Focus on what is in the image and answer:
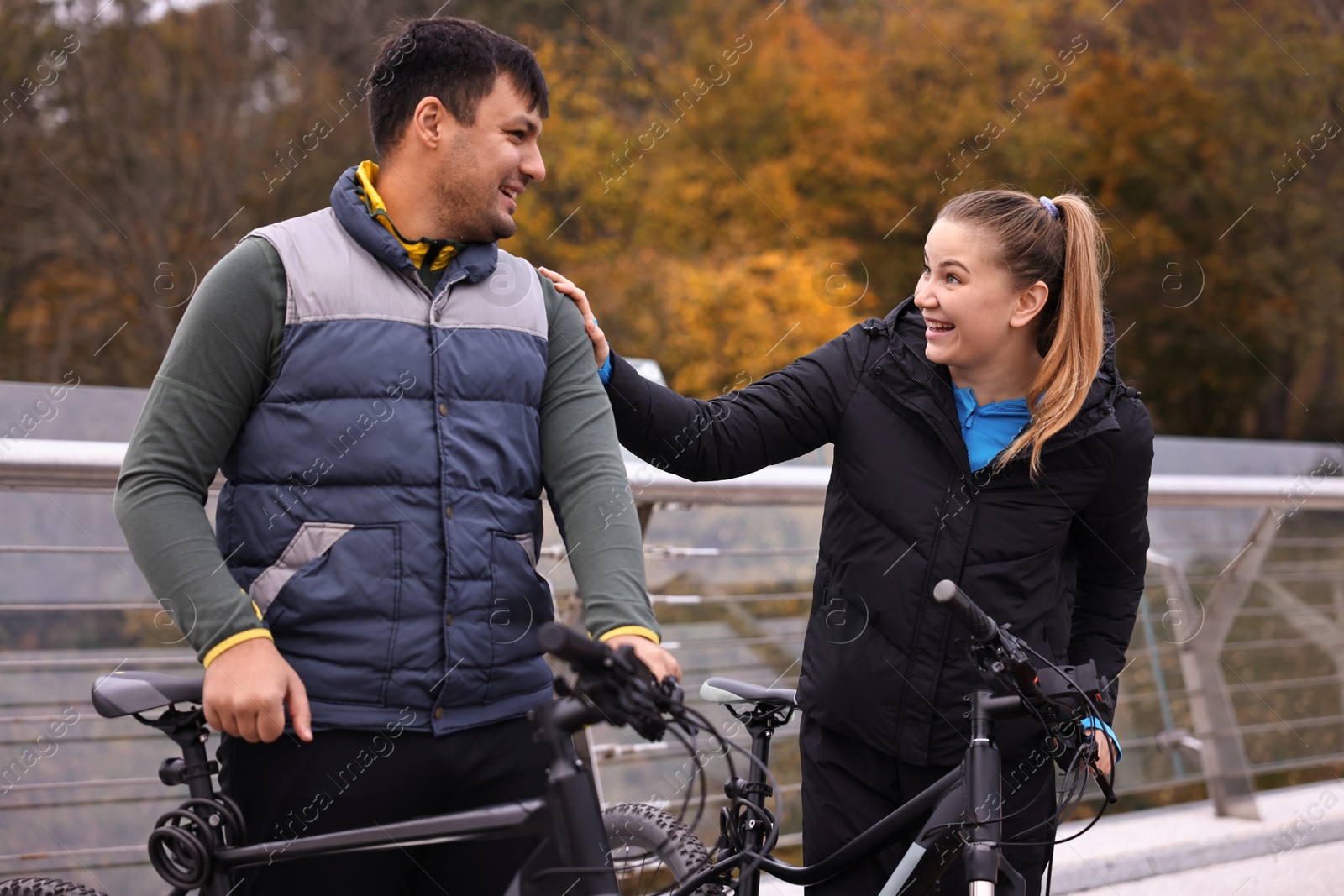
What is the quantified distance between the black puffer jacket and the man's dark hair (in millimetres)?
658

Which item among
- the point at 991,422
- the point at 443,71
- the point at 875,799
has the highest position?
the point at 443,71

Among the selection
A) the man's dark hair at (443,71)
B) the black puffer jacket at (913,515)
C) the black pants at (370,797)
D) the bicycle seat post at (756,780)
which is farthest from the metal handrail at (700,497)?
the man's dark hair at (443,71)

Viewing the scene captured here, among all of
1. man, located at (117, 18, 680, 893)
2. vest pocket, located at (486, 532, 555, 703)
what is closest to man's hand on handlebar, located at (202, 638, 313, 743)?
man, located at (117, 18, 680, 893)

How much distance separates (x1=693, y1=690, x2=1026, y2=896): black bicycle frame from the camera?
2.11 m

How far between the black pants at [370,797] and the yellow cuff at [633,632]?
256 mm

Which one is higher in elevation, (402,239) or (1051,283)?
(402,239)

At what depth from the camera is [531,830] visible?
188cm

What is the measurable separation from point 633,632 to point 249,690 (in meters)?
0.58

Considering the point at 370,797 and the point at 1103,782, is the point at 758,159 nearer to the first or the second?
the point at 1103,782

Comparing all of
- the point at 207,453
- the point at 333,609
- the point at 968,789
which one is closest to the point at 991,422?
the point at 968,789

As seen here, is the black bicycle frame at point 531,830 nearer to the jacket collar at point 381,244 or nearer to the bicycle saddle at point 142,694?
the bicycle saddle at point 142,694

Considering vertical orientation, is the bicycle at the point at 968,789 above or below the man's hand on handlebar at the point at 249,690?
below

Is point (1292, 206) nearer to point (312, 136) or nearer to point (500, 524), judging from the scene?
point (312, 136)

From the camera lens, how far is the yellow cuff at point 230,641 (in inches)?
72.6
